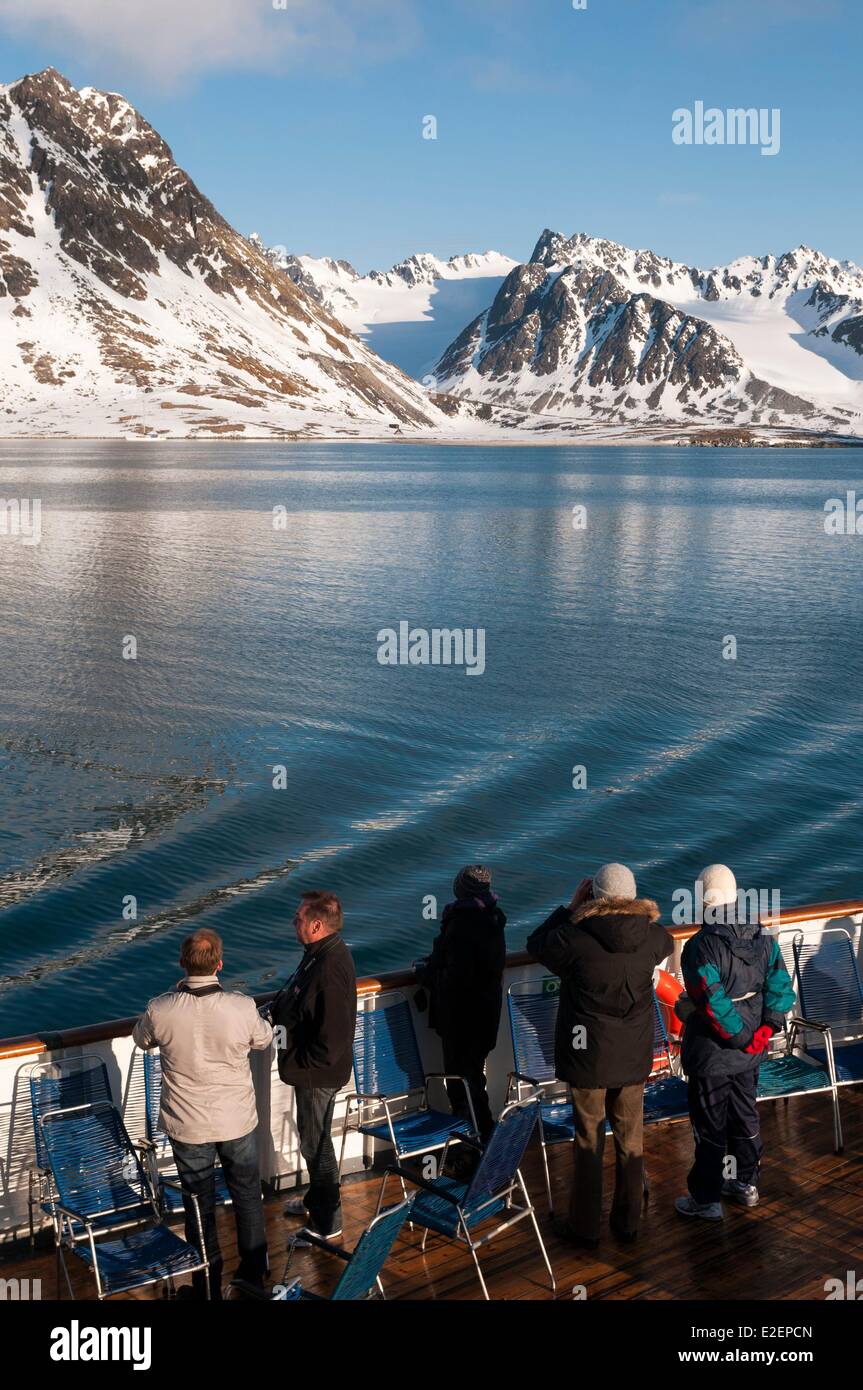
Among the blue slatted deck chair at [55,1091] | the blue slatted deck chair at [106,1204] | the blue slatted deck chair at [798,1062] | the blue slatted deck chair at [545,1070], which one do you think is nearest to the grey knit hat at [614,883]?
the blue slatted deck chair at [545,1070]

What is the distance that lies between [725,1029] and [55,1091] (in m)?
4.53

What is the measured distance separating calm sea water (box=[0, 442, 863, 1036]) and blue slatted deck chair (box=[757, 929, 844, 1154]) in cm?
984

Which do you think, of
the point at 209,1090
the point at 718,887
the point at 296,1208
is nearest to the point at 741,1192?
the point at 718,887

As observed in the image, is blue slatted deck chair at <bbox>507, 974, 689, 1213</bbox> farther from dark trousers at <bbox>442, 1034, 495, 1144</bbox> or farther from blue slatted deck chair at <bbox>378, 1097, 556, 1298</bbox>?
blue slatted deck chair at <bbox>378, 1097, 556, 1298</bbox>

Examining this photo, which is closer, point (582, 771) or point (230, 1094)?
point (230, 1094)

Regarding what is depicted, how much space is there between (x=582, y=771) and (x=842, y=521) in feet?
271

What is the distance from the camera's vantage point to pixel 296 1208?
29.6ft

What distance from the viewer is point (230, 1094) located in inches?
309

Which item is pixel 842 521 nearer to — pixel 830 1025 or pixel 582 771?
pixel 582 771

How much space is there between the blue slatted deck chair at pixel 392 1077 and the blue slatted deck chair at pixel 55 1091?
6.01 ft

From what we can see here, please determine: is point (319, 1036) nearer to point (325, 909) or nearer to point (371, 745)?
point (325, 909)

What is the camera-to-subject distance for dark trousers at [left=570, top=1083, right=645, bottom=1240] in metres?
8.40
